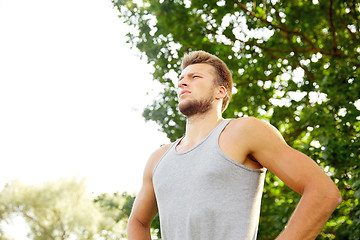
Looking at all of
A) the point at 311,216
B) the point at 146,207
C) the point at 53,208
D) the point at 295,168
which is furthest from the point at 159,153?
the point at 53,208

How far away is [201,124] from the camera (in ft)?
8.12

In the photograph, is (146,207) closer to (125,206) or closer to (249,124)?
(249,124)

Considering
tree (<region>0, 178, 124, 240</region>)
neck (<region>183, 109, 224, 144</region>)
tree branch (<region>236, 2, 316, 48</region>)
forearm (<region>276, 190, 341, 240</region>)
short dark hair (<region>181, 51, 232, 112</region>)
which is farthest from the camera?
tree (<region>0, 178, 124, 240</region>)

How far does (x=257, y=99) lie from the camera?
9438mm

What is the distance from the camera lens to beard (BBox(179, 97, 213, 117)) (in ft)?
8.11

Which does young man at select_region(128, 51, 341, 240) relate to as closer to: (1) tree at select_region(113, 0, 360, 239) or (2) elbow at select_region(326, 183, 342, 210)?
(2) elbow at select_region(326, 183, 342, 210)

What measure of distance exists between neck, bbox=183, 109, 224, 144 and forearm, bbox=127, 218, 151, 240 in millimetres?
596

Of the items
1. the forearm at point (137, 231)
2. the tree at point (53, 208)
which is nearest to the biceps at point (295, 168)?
the forearm at point (137, 231)

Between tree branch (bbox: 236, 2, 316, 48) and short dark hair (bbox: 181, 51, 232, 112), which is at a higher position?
tree branch (bbox: 236, 2, 316, 48)

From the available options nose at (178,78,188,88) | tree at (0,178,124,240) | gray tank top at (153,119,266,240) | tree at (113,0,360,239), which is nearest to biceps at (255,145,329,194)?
gray tank top at (153,119,266,240)

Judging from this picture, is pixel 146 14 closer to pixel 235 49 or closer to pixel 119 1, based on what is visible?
pixel 119 1

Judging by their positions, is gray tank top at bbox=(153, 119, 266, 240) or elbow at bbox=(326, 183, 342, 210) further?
gray tank top at bbox=(153, 119, 266, 240)

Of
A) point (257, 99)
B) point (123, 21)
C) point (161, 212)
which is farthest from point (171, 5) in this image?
point (161, 212)

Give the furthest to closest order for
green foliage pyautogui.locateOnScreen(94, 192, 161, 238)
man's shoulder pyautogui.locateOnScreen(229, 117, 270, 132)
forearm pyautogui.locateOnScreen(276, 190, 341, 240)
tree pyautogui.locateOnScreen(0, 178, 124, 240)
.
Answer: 1. tree pyautogui.locateOnScreen(0, 178, 124, 240)
2. green foliage pyautogui.locateOnScreen(94, 192, 161, 238)
3. man's shoulder pyautogui.locateOnScreen(229, 117, 270, 132)
4. forearm pyautogui.locateOnScreen(276, 190, 341, 240)
